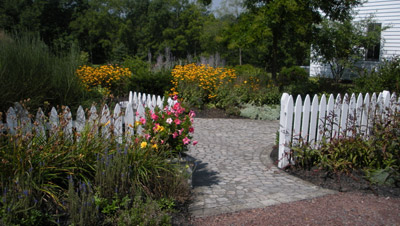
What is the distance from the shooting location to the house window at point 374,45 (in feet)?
54.3

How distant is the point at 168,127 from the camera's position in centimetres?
401

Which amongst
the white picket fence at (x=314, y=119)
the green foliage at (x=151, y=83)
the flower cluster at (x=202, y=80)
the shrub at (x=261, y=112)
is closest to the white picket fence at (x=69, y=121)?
the white picket fence at (x=314, y=119)

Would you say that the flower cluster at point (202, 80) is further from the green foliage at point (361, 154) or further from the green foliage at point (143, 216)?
the green foliage at point (143, 216)

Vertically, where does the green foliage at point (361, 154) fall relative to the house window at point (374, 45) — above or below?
below

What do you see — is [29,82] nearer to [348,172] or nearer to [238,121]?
[348,172]

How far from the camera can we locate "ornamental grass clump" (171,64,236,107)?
10863mm

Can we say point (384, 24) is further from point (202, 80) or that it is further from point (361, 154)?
point (361, 154)

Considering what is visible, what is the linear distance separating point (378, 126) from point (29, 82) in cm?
487

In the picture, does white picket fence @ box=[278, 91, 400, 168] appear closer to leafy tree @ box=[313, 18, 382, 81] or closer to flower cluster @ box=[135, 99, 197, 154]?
flower cluster @ box=[135, 99, 197, 154]

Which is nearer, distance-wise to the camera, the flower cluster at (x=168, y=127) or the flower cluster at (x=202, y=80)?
the flower cluster at (x=168, y=127)

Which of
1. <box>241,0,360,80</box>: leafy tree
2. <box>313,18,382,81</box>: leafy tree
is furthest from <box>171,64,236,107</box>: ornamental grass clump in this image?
<box>313,18,382,81</box>: leafy tree

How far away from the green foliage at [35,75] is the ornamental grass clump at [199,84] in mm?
5839

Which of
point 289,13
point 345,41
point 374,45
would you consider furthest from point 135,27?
point 289,13

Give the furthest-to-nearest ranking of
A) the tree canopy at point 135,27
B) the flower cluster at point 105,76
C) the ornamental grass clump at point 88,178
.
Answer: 1. the tree canopy at point 135,27
2. the flower cluster at point 105,76
3. the ornamental grass clump at point 88,178
